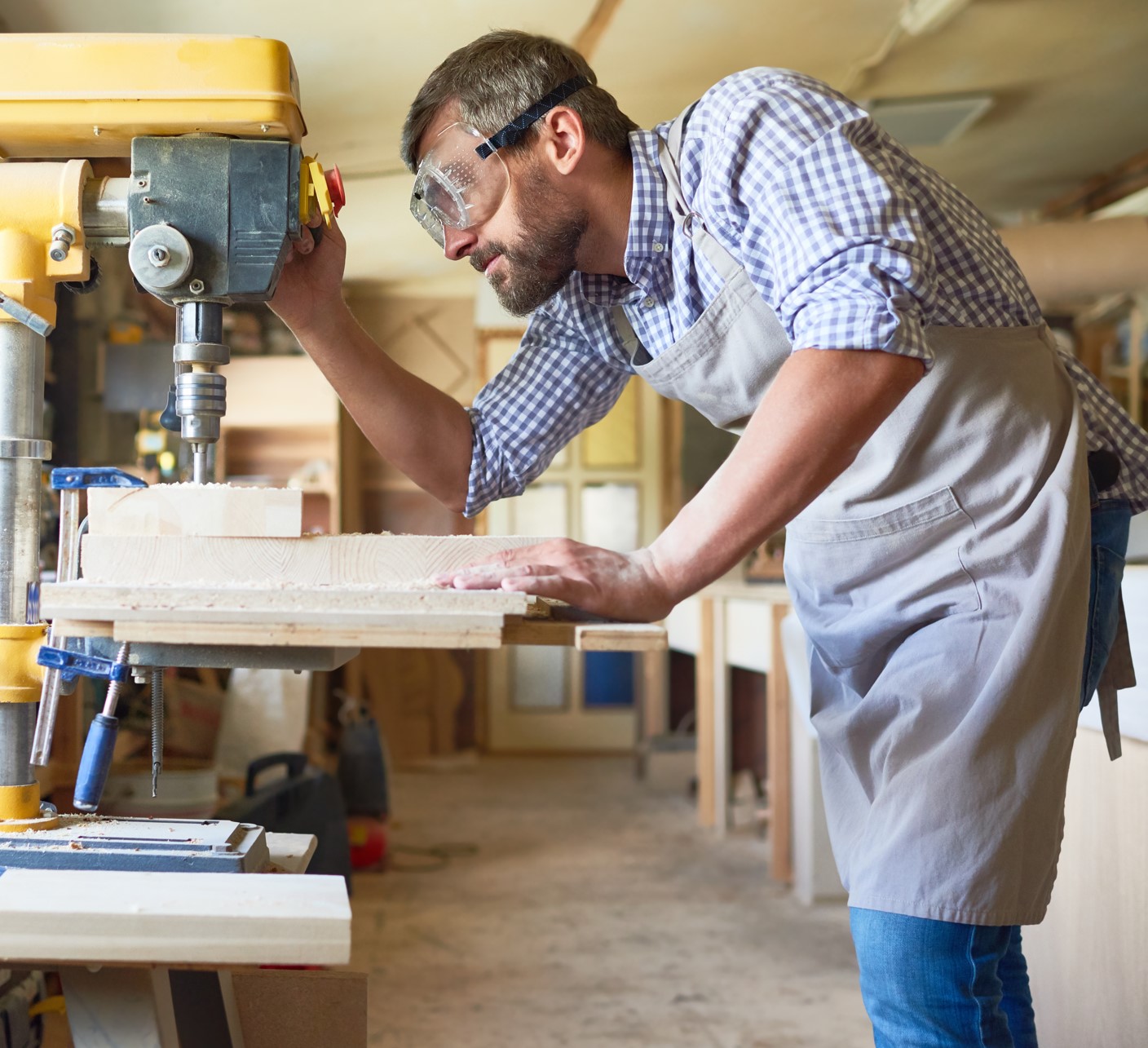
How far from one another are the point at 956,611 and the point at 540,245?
560 mm

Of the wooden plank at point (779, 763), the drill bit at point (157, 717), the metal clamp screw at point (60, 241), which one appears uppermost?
the metal clamp screw at point (60, 241)

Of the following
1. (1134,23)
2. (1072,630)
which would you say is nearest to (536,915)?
(1072,630)

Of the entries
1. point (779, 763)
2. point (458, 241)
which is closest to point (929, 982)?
point (458, 241)

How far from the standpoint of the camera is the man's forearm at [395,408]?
4.01 feet

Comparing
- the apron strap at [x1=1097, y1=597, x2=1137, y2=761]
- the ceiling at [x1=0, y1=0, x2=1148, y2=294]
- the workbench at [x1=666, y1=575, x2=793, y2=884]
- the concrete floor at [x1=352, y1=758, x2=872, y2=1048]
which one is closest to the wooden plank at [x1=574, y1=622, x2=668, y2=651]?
the apron strap at [x1=1097, y1=597, x2=1137, y2=761]

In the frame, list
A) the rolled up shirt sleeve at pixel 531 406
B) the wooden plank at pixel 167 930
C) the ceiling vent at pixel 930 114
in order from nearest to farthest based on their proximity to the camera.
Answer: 1. the wooden plank at pixel 167 930
2. the rolled up shirt sleeve at pixel 531 406
3. the ceiling vent at pixel 930 114

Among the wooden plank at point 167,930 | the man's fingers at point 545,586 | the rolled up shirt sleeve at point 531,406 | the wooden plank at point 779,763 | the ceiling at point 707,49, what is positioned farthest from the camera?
the wooden plank at point 779,763

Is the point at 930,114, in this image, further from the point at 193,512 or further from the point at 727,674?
the point at 193,512

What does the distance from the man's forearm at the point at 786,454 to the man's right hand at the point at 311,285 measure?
1.70 ft

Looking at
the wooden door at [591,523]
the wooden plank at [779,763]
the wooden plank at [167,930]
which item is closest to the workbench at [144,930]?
the wooden plank at [167,930]

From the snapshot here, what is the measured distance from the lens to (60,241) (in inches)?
A: 37.0

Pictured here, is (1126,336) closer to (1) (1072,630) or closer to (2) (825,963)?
(2) (825,963)

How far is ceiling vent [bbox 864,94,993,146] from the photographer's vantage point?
3.69 m

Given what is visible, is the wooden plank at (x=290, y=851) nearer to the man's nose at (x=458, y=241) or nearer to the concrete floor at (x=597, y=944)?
the man's nose at (x=458, y=241)
